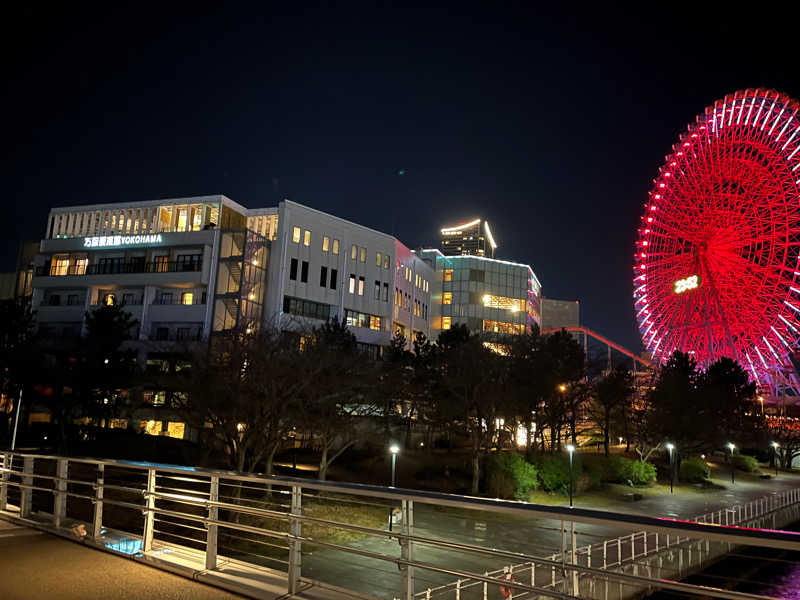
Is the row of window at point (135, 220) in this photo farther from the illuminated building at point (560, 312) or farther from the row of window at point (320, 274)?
the illuminated building at point (560, 312)

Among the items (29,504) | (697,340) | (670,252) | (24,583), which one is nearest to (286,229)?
(670,252)

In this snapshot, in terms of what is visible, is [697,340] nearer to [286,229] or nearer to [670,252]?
[670,252]

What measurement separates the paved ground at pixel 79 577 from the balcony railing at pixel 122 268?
54.0 meters

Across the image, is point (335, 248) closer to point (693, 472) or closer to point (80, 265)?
point (80, 265)

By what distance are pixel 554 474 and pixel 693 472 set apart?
2178cm

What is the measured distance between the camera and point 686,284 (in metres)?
58.2

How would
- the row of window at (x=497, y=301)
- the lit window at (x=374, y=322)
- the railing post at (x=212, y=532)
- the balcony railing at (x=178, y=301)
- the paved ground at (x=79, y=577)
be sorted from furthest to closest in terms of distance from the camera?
the row of window at (x=497, y=301)
the lit window at (x=374, y=322)
the balcony railing at (x=178, y=301)
the railing post at (x=212, y=532)
the paved ground at (x=79, y=577)

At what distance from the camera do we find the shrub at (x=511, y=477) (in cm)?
3453

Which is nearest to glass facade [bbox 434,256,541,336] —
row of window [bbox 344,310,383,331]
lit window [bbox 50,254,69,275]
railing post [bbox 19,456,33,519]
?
row of window [bbox 344,310,383,331]

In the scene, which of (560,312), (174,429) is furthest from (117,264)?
(560,312)

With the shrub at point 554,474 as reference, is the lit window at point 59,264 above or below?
above

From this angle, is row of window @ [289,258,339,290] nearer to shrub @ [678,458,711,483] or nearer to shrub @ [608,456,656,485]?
shrub @ [608,456,656,485]

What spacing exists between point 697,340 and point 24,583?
6460 cm

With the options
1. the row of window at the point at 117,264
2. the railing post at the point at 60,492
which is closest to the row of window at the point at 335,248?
the row of window at the point at 117,264
